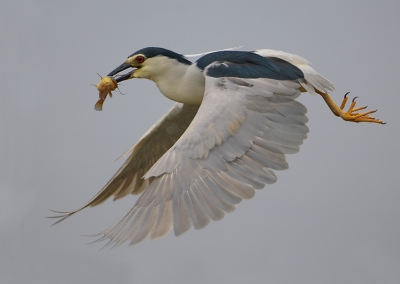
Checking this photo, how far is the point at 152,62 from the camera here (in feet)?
21.8

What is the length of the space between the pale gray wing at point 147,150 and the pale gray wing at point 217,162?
4.52ft

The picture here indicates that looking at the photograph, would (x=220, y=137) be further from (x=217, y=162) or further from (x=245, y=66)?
(x=245, y=66)

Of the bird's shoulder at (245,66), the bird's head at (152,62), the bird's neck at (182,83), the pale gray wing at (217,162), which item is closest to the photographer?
the pale gray wing at (217,162)

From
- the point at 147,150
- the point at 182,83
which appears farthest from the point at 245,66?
the point at 147,150

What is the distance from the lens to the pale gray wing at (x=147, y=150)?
705 cm

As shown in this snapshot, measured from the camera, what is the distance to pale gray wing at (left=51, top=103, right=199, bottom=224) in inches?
278

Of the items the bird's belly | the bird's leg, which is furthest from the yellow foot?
the bird's belly

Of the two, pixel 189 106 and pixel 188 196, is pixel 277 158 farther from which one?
pixel 189 106

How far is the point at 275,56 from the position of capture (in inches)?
262

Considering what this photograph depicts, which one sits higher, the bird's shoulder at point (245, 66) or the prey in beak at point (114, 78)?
the bird's shoulder at point (245, 66)

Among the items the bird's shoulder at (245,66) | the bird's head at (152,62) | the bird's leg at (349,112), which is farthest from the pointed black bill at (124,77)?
the bird's leg at (349,112)

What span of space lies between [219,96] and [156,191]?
915mm

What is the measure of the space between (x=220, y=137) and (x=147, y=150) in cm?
184

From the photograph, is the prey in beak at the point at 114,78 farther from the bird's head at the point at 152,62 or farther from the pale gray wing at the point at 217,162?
the pale gray wing at the point at 217,162
